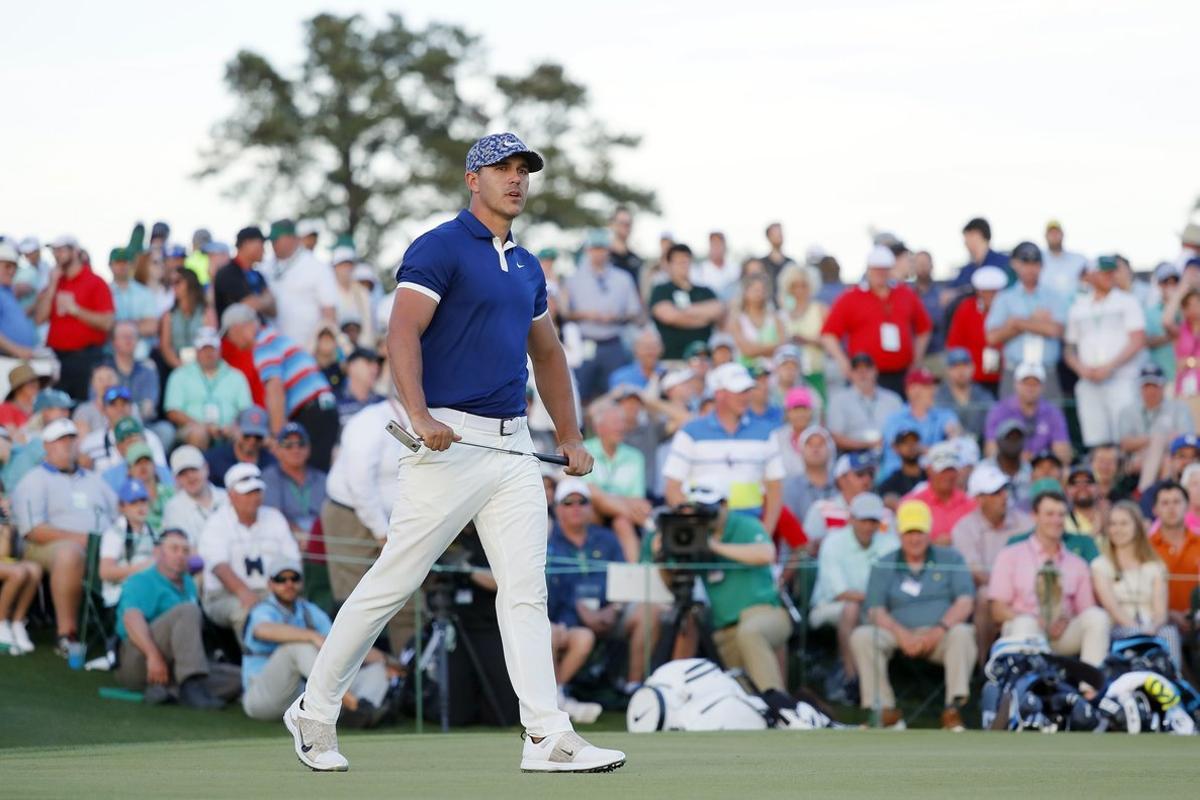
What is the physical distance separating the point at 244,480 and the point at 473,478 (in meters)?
6.10

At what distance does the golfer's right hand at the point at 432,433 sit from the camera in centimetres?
655

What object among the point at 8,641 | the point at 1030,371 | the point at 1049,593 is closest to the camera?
the point at 8,641

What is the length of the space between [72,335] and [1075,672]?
28.0 feet

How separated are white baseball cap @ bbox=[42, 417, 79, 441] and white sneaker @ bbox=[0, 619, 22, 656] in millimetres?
1343

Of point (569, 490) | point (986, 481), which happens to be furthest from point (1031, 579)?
point (569, 490)

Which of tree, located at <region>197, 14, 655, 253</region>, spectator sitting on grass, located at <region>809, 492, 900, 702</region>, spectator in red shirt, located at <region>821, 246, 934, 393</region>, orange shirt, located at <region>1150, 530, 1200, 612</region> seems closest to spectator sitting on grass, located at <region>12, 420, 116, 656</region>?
spectator sitting on grass, located at <region>809, 492, 900, 702</region>

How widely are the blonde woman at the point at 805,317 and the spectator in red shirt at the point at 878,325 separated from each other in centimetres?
24

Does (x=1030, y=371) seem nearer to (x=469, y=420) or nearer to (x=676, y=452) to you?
(x=676, y=452)

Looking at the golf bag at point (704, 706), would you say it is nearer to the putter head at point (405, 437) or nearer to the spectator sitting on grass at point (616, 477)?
the spectator sitting on grass at point (616, 477)

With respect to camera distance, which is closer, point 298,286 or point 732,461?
point 732,461

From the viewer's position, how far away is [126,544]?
12.8 meters

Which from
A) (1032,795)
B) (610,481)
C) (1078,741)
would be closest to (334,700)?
(1032,795)

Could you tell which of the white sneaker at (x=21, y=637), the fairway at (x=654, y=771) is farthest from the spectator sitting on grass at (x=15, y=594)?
the fairway at (x=654, y=771)

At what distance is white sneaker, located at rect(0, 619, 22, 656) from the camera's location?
493 inches
